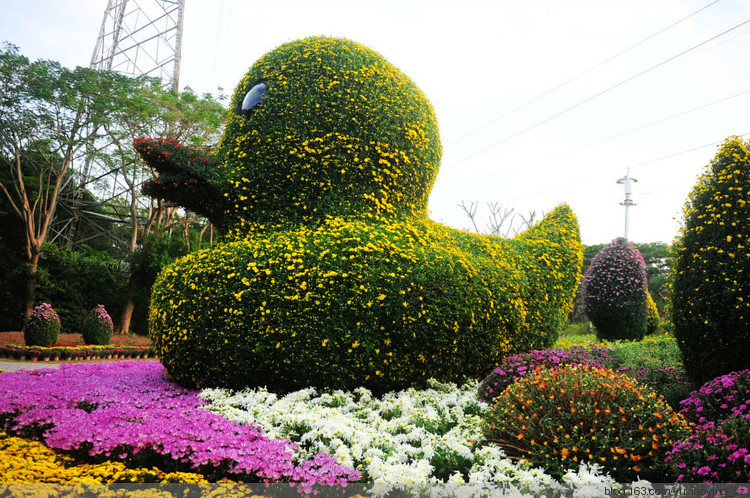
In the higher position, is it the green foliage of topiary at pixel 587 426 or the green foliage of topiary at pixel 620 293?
the green foliage of topiary at pixel 620 293

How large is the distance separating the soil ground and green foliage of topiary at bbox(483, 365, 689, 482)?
1674 cm

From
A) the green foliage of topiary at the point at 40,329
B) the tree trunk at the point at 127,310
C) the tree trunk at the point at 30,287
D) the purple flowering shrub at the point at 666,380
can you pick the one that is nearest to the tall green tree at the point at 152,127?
the tree trunk at the point at 127,310

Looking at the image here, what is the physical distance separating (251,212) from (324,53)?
2.52 meters

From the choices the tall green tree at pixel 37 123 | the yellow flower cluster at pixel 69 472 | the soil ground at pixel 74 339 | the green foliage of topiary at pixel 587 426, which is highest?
the tall green tree at pixel 37 123

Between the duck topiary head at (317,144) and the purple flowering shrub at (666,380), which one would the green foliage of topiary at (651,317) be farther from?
the duck topiary head at (317,144)

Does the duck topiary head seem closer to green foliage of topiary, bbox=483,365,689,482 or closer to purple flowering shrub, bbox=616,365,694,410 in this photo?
green foliage of topiary, bbox=483,365,689,482

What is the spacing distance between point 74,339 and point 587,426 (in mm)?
18517

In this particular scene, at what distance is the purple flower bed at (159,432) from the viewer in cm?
314

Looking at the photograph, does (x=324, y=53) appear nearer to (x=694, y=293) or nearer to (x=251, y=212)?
(x=251, y=212)

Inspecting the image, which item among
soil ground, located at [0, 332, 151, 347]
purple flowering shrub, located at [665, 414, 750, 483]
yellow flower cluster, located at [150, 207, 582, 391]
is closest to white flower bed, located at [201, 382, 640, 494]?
yellow flower cluster, located at [150, 207, 582, 391]

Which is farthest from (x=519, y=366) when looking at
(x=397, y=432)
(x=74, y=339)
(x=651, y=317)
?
(x=74, y=339)

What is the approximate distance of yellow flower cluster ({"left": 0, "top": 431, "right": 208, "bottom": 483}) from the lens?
2877 millimetres

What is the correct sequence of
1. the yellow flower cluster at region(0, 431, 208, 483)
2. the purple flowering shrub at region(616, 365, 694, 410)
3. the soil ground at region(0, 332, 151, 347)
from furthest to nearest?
the soil ground at region(0, 332, 151, 347), the purple flowering shrub at region(616, 365, 694, 410), the yellow flower cluster at region(0, 431, 208, 483)

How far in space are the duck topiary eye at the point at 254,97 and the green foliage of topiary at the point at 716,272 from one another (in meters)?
5.72
